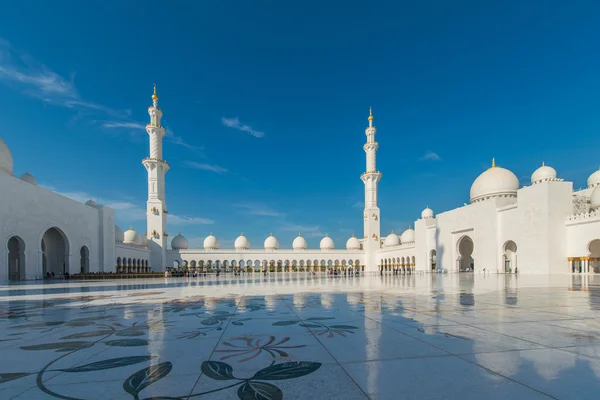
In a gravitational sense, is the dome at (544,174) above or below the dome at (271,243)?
above

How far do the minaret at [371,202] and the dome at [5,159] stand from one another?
1485 inches

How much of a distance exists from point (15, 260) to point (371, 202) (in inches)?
1512

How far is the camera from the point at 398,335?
3512 mm

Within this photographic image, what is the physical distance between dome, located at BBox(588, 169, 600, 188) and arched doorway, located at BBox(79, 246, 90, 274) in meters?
46.0

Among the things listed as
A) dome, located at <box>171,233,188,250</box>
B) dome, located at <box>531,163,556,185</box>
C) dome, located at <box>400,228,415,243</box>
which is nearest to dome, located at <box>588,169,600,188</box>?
dome, located at <box>531,163,556,185</box>

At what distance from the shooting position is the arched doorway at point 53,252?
2761 cm

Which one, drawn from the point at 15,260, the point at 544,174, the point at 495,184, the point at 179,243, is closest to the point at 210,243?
the point at 179,243


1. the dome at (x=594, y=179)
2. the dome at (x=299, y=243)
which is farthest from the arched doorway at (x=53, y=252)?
the dome at (x=594, y=179)

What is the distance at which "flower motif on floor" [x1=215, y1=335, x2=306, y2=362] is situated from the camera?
2.88m

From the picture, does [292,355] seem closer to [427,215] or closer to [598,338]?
[598,338]

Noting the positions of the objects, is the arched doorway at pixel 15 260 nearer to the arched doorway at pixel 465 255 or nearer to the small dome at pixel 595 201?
the arched doorway at pixel 465 255

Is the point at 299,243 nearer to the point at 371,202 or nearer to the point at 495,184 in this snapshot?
the point at 371,202

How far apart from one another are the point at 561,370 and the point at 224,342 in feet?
8.89

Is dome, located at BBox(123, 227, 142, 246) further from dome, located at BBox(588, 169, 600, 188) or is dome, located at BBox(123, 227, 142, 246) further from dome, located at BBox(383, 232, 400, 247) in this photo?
Answer: dome, located at BBox(588, 169, 600, 188)
